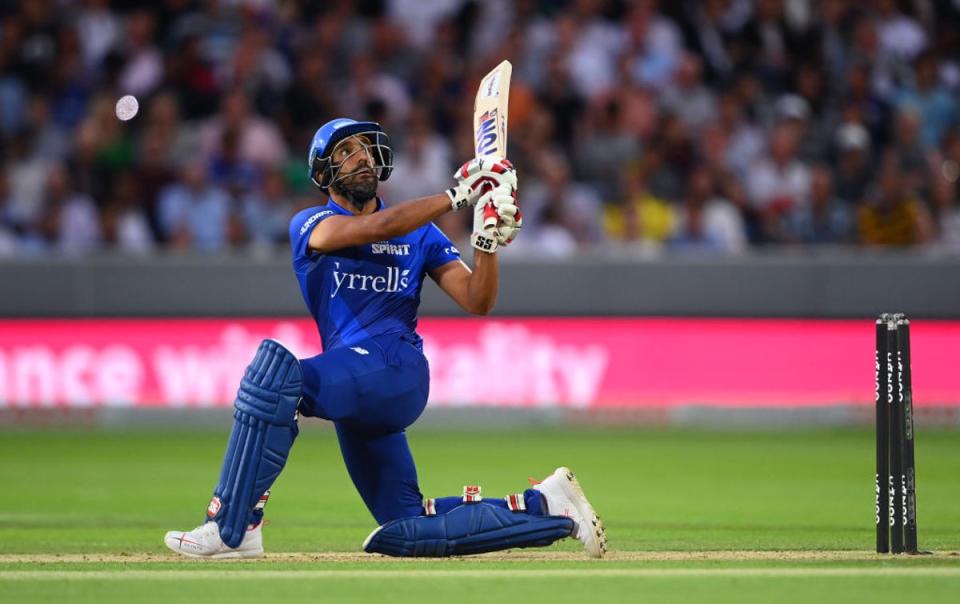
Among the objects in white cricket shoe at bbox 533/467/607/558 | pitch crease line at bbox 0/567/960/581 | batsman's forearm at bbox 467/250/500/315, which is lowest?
pitch crease line at bbox 0/567/960/581

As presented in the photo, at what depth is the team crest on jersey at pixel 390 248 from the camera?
21.6ft

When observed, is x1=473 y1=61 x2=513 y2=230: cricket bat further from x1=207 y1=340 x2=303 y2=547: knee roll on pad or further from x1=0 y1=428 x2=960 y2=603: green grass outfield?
x1=0 y1=428 x2=960 y2=603: green grass outfield

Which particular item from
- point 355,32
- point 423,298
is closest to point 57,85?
point 355,32

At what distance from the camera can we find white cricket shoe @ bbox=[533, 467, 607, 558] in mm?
6578

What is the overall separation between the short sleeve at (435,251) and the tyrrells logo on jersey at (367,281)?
0.19 m

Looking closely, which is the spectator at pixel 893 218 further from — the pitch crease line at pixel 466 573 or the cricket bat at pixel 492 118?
the pitch crease line at pixel 466 573

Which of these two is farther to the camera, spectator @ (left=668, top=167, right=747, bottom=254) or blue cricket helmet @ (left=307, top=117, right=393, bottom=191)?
spectator @ (left=668, top=167, right=747, bottom=254)

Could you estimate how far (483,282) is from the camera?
6.50 metres

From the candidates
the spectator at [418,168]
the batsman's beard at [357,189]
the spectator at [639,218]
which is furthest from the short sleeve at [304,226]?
the spectator at [639,218]

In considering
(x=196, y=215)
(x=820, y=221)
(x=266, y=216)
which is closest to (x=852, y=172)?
(x=820, y=221)

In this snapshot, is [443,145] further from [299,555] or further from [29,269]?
[299,555]

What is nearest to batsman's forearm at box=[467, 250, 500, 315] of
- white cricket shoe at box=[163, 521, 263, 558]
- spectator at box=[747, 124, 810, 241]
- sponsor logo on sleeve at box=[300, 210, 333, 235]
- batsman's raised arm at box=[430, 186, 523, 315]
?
batsman's raised arm at box=[430, 186, 523, 315]

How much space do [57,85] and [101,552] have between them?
29.3 ft

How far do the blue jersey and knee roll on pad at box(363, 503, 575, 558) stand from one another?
30.5 inches
